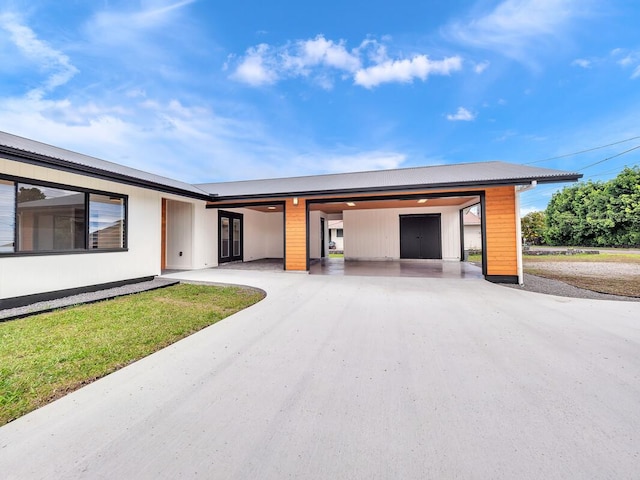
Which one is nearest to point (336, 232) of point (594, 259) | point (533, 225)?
point (594, 259)

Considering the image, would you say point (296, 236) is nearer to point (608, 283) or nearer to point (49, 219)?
point (49, 219)

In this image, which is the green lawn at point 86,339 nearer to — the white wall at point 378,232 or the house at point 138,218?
the house at point 138,218

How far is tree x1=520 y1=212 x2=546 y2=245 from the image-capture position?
24.9 metres

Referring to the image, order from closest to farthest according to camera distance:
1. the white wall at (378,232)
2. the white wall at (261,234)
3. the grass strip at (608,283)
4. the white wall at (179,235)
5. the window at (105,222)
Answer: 1. the grass strip at (608,283)
2. the window at (105,222)
3. the white wall at (179,235)
4. the white wall at (261,234)
5. the white wall at (378,232)

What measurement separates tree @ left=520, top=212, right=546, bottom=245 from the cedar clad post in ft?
74.4

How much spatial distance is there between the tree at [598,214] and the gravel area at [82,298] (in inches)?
1178

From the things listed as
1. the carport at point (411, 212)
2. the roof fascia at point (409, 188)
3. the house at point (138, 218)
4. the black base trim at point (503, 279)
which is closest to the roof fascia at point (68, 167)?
the house at point (138, 218)

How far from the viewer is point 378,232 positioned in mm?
13281

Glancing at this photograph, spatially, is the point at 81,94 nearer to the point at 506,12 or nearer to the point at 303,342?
the point at 303,342

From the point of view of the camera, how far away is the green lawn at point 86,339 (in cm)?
208

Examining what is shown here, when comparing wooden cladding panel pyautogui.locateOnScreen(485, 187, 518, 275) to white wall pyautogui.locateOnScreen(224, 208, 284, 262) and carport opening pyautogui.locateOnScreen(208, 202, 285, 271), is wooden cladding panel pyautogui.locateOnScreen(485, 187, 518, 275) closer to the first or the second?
carport opening pyautogui.locateOnScreen(208, 202, 285, 271)

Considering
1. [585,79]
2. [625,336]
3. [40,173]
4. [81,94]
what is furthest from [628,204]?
[81,94]

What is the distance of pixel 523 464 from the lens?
133 cm

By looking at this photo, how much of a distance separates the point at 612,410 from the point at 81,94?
16597 mm
